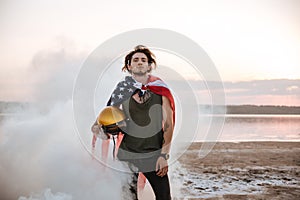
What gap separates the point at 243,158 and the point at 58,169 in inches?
252

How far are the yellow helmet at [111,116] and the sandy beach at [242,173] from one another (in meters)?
2.86

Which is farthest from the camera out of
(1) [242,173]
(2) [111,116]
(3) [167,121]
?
(1) [242,173]

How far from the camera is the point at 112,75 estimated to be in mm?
5051

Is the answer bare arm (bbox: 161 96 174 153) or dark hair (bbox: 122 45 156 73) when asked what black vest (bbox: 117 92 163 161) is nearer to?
bare arm (bbox: 161 96 174 153)

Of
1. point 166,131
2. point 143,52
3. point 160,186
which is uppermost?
point 143,52

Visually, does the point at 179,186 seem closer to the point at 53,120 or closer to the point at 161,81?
the point at 53,120

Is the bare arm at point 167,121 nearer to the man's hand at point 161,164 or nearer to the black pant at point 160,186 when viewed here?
the man's hand at point 161,164

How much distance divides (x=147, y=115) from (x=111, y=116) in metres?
0.41

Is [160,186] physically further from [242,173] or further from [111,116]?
[242,173]

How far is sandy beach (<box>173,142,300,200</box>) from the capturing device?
7.50 meters

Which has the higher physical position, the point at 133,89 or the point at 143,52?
the point at 143,52

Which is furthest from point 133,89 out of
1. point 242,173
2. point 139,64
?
point 242,173

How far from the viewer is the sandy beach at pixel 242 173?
7496mm

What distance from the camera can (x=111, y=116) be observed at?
184 inches
